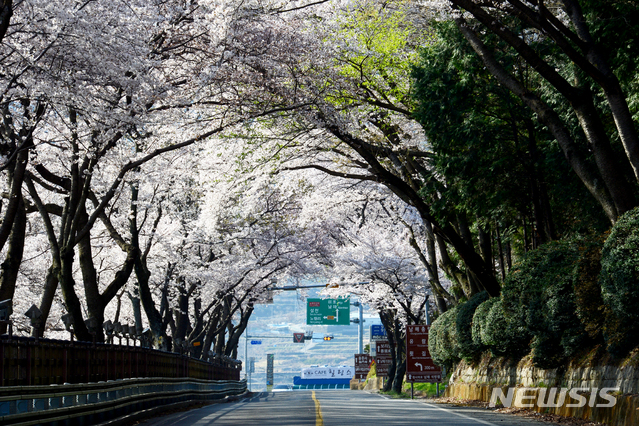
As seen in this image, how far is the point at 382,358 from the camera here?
48406mm

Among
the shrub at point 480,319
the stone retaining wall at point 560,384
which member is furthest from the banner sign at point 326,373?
the shrub at point 480,319

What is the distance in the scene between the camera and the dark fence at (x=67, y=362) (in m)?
10.3

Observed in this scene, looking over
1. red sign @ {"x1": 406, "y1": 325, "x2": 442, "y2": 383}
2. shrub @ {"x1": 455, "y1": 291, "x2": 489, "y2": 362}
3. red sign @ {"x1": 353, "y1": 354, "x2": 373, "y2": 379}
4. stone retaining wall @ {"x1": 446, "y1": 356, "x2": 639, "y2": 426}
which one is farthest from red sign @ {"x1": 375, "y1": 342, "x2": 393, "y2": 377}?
shrub @ {"x1": 455, "y1": 291, "x2": 489, "y2": 362}

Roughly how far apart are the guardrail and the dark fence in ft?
0.68

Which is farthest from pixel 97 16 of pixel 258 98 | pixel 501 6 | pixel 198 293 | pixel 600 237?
pixel 198 293

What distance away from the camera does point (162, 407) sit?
21.0m

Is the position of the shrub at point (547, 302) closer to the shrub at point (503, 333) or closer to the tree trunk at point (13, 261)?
the shrub at point (503, 333)

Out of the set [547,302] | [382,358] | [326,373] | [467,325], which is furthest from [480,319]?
[326,373]

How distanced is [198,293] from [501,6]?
974 inches

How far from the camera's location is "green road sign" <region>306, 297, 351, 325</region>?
5553 centimetres

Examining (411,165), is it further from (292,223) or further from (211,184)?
(292,223)

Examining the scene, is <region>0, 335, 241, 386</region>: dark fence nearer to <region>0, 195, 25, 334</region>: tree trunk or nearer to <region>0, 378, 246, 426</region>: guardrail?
<region>0, 378, 246, 426</region>: guardrail

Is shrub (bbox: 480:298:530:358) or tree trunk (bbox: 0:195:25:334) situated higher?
tree trunk (bbox: 0:195:25:334)

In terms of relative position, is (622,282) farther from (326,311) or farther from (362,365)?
(362,365)
